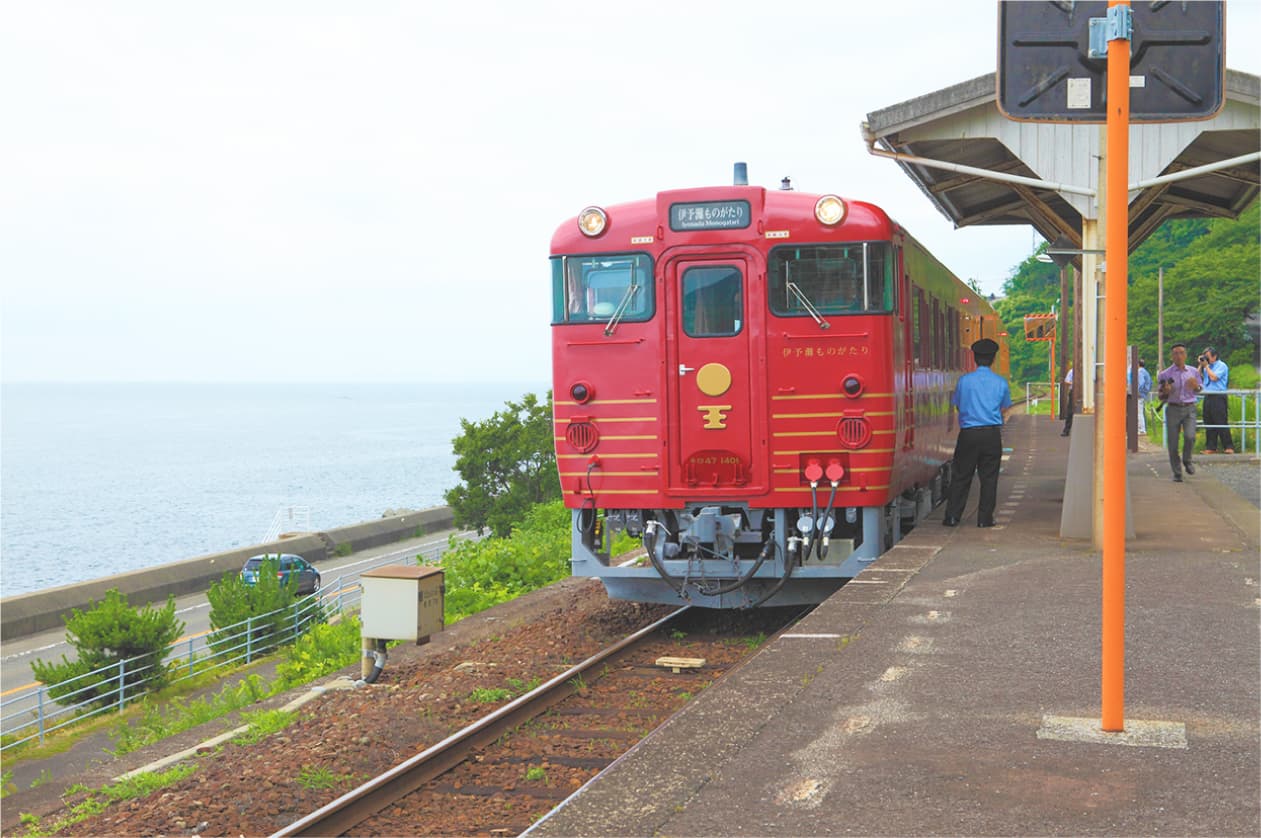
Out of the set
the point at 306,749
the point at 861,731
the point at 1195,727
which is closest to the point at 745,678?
the point at 861,731

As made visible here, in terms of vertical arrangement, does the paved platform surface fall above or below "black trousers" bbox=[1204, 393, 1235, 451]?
below

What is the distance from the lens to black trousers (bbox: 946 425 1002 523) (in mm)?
12172

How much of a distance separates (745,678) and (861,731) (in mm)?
1158

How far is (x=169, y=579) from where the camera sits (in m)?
46.8

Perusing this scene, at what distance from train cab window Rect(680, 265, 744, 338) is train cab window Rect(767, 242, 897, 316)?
290 millimetres

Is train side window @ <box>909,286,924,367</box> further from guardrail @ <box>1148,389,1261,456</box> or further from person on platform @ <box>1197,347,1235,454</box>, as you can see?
person on platform @ <box>1197,347,1235,454</box>

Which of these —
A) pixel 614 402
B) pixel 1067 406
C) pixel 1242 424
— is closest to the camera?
pixel 614 402

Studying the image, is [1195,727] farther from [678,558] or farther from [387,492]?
[387,492]

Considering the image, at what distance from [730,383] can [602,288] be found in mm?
1339

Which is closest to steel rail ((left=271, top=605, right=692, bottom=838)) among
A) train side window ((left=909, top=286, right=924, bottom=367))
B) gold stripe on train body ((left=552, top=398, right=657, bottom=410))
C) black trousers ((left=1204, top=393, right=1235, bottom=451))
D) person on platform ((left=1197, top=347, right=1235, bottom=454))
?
gold stripe on train body ((left=552, top=398, right=657, bottom=410))

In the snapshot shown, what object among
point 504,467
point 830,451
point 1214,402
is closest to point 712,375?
point 830,451

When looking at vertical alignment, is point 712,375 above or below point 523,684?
above

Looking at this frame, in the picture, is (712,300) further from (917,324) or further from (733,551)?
(917,324)

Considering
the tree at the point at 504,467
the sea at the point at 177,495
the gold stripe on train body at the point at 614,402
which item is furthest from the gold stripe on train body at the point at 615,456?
the sea at the point at 177,495
